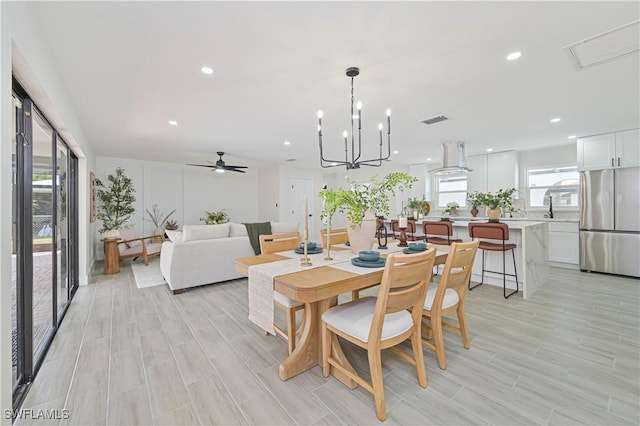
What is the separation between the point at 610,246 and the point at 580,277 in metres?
0.74

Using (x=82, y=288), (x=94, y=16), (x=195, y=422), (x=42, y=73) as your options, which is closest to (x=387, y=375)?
(x=195, y=422)

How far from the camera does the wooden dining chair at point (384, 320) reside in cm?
143

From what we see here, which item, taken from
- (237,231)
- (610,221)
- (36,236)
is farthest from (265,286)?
(610,221)

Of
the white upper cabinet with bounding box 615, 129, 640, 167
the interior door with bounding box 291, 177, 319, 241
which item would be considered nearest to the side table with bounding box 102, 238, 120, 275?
the interior door with bounding box 291, 177, 319, 241

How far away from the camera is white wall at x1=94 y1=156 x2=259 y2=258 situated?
650 centimetres

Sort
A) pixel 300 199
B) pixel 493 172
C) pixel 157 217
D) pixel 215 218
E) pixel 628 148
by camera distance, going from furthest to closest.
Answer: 1. pixel 300 199
2. pixel 215 218
3. pixel 157 217
4. pixel 493 172
5. pixel 628 148

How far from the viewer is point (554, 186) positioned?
543 cm

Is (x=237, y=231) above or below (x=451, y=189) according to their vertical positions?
below

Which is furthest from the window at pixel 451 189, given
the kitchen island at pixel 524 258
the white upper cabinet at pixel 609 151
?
the kitchen island at pixel 524 258

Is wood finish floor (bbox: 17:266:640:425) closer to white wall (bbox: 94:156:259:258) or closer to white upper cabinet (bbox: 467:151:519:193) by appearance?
white upper cabinet (bbox: 467:151:519:193)

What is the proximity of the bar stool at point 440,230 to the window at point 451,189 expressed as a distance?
3130mm

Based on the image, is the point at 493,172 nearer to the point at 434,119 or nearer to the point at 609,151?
the point at 609,151

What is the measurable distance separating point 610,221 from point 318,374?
548 centimetres

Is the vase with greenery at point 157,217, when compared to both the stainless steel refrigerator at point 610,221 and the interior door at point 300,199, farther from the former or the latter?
the stainless steel refrigerator at point 610,221
